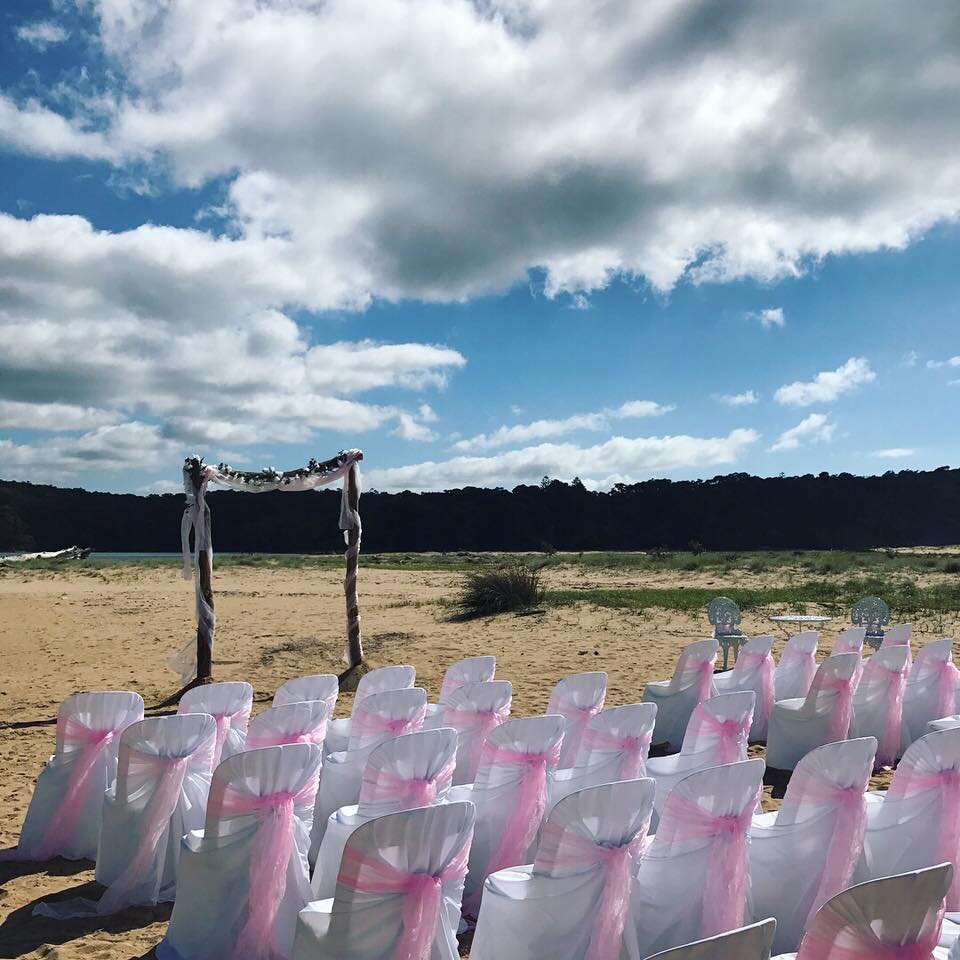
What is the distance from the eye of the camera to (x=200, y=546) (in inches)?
389

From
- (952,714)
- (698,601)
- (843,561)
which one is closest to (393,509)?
(843,561)

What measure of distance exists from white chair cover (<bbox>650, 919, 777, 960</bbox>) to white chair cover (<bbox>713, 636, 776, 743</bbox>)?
543 centimetres

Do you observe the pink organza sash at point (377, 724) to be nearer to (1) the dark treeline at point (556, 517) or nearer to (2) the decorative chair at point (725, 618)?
(2) the decorative chair at point (725, 618)

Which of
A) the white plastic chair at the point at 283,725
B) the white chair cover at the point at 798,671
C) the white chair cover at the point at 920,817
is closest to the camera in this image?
the white chair cover at the point at 920,817

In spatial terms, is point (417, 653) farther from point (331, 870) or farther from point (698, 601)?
point (331, 870)

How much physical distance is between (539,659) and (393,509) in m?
76.1

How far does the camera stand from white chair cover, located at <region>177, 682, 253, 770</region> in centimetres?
499

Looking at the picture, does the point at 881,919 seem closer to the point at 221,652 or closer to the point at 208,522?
the point at 208,522

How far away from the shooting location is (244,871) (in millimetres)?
3523

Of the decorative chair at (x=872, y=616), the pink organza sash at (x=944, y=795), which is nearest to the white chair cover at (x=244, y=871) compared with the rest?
the pink organza sash at (x=944, y=795)

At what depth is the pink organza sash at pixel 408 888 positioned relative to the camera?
8.82 ft

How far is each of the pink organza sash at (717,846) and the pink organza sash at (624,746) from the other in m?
1.13

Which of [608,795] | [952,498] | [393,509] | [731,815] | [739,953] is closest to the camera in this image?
[739,953]

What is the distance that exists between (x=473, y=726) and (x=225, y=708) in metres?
1.51
